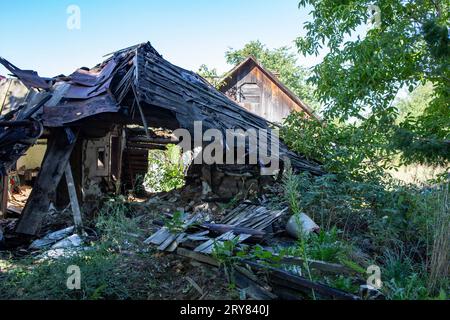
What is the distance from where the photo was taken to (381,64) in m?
6.71

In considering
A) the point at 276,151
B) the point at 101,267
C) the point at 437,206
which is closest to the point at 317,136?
the point at 276,151

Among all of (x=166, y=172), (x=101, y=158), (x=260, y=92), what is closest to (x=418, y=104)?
(x=260, y=92)

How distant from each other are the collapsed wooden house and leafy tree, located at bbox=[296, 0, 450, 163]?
1771 mm

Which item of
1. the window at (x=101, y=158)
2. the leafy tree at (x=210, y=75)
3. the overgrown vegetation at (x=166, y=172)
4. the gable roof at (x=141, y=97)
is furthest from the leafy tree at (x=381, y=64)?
the leafy tree at (x=210, y=75)

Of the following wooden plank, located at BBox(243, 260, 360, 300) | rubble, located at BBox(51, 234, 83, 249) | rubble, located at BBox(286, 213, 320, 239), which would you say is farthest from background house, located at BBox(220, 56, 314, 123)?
wooden plank, located at BBox(243, 260, 360, 300)

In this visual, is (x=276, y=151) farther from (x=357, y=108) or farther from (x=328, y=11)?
(x=328, y=11)

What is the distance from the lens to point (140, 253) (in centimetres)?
536

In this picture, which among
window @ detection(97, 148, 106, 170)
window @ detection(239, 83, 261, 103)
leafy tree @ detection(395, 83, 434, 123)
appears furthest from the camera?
window @ detection(239, 83, 261, 103)

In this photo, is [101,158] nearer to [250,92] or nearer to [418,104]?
[250,92]

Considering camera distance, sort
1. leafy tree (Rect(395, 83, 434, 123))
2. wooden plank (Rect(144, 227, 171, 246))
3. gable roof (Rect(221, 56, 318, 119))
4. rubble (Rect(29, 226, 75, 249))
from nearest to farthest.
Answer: wooden plank (Rect(144, 227, 171, 246))
rubble (Rect(29, 226, 75, 249))
leafy tree (Rect(395, 83, 434, 123))
gable roof (Rect(221, 56, 318, 119))

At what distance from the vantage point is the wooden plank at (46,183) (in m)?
6.77

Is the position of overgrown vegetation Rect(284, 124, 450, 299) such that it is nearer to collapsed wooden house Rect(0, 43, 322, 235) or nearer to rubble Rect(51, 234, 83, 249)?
collapsed wooden house Rect(0, 43, 322, 235)

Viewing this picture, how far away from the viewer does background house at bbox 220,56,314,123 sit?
18.9 m

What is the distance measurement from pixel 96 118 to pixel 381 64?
5454 millimetres
